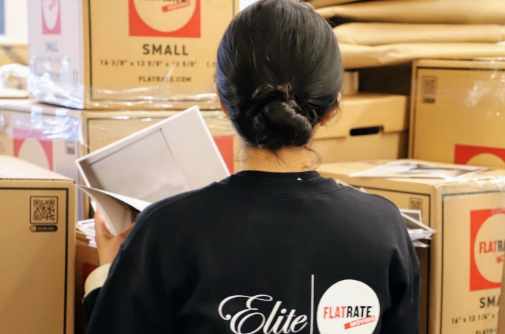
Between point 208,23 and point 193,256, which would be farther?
point 208,23

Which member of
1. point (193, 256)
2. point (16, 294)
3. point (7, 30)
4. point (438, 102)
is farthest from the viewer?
point (7, 30)

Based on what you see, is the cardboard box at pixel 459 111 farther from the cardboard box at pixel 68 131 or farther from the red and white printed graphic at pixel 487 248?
the cardboard box at pixel 68 131

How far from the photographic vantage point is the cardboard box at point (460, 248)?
1401mm

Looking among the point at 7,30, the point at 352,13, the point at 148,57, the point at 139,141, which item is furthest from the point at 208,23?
the point at 7,30

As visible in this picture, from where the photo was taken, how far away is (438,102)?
1771 mm

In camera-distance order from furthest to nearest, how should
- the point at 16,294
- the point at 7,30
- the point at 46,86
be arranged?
the point at 7,30 < the point at 46,86 < the point at 16,294

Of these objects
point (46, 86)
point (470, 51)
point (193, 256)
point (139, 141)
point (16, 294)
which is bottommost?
point (16, 294)

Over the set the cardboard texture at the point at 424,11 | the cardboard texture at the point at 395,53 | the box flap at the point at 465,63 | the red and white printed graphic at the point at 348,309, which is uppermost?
the cardboard texture at the point at 424,11

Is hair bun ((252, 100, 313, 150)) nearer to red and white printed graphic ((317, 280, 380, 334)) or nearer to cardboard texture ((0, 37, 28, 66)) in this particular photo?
red and white printed graphic ((317, 280, 380, 334))

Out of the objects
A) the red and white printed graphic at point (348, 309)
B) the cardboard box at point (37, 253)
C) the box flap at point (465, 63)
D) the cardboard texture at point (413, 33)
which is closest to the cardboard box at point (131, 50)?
the cardboard box at point (37, 253)

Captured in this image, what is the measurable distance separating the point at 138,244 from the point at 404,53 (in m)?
1.17

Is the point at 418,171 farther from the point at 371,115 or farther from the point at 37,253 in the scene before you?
the point at 37,253

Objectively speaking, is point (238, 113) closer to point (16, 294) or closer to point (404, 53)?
point (16, 294)

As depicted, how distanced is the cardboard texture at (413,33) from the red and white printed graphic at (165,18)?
0.47 m
